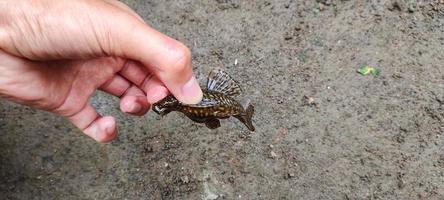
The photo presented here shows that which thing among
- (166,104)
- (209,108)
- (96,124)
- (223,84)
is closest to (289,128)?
(223,84)

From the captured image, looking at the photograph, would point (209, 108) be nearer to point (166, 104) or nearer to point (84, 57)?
point (166, 104)

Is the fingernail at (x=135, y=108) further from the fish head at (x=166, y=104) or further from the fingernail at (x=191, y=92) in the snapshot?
the fingernail at (x=191, y=92)

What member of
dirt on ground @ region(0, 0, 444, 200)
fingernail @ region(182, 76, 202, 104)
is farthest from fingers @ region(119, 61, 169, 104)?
dirt on ground @ region(0, 0, 444, 200)

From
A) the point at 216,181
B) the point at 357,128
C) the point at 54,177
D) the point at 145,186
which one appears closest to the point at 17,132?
the point at 54,177

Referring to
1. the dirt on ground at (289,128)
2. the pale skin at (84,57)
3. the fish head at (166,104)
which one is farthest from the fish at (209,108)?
the dirt on ground at (289,128)

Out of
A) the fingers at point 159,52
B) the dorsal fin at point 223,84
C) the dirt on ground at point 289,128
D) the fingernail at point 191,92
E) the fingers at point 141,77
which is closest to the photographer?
the fingers at point 159,52

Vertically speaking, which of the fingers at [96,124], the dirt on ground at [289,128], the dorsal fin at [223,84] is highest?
the fingers at [96,124]

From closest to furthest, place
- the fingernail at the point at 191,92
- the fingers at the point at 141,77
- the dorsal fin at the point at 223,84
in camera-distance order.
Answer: the fingernail at the point at 191,92 < the fingers at the point at 141,77 < the dorsal fin at the point at 223,84
